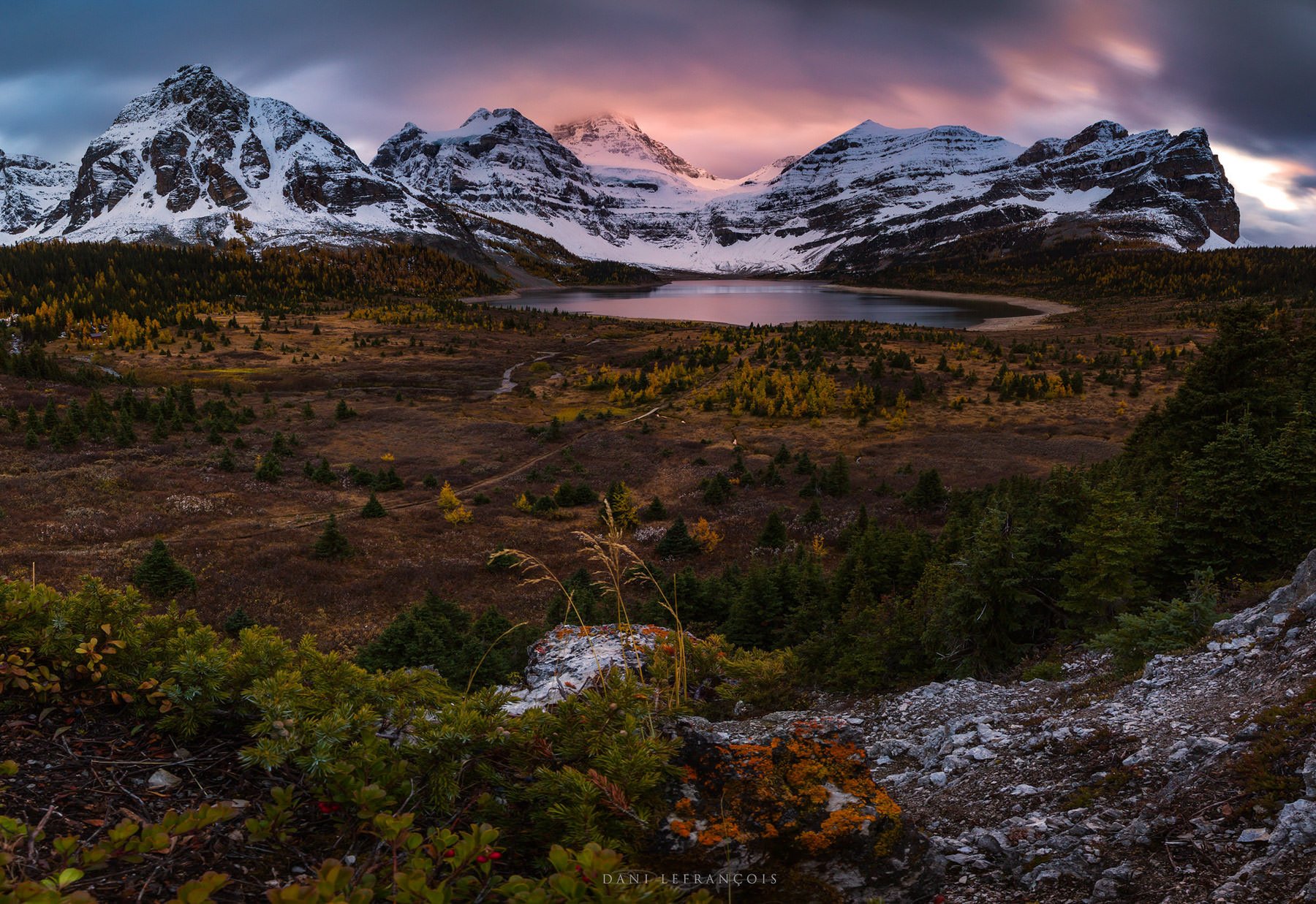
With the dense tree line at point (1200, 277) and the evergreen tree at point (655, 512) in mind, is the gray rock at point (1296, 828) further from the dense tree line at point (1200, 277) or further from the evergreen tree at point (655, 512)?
the dense tree line at point (1200, 277)

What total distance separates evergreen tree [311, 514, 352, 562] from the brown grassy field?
446 millimetres

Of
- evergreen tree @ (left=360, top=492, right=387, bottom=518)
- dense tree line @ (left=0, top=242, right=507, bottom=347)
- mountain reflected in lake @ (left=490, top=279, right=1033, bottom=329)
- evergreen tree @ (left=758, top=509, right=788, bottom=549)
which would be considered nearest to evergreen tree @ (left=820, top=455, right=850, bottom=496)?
evergreen tree @ (left=758, top=509, right=788, bottom=549)

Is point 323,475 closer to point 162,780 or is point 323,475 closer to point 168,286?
point 162,780

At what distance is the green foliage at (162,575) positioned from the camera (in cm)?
2245

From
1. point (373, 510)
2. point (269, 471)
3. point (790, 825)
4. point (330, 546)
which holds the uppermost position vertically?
point (790, 825)

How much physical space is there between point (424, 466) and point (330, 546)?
58.9 ft

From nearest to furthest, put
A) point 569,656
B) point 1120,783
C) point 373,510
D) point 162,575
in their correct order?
point 1120,783, point 569,656, point 162,575, point 373,510

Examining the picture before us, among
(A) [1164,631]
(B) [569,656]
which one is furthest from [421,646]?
(A) [1164,631]

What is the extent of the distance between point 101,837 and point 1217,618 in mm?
9196

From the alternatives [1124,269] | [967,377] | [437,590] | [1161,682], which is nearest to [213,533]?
[437,590]

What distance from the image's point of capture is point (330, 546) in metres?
27.9

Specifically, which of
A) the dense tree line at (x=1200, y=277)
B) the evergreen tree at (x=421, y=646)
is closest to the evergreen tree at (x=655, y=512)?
the evergreen tree at (x=421, y=646)

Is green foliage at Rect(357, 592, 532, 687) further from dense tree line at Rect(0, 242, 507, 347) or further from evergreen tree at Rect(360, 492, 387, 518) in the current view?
dense tree line at Rect(0, 242, 507, 347)

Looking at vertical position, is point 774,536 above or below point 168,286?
below
